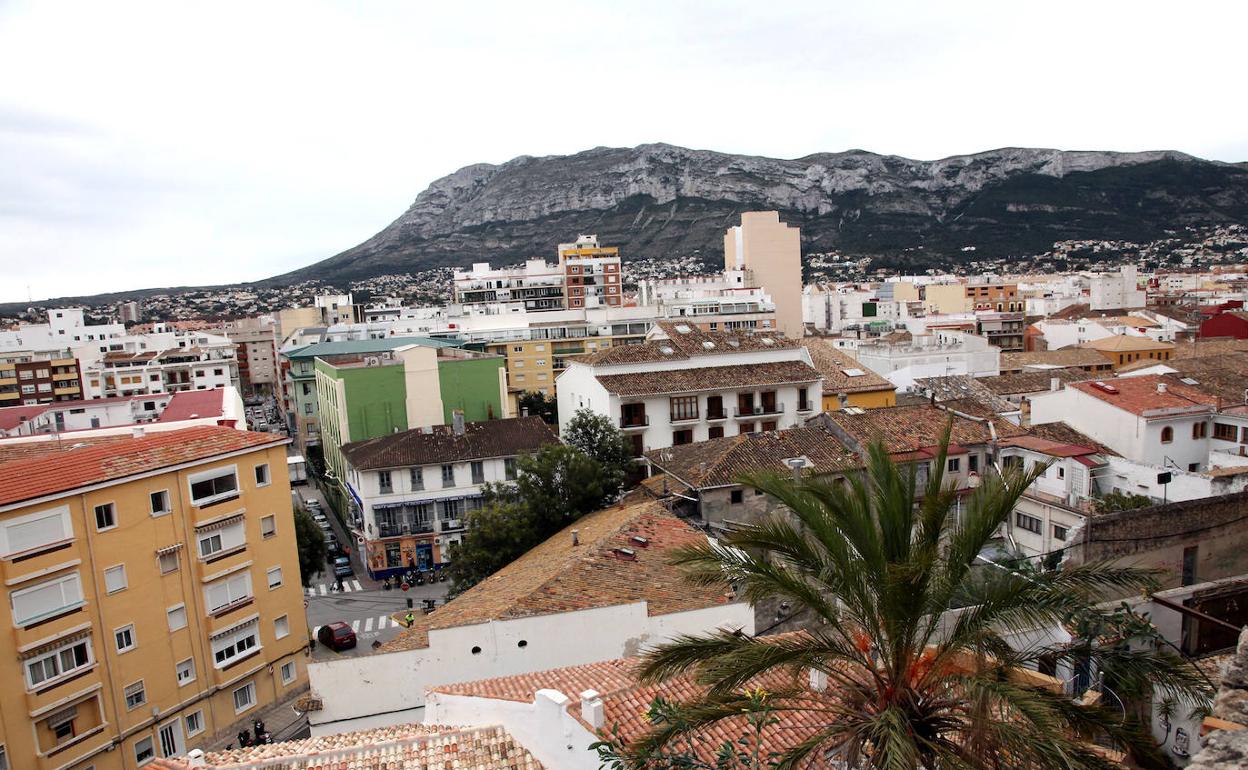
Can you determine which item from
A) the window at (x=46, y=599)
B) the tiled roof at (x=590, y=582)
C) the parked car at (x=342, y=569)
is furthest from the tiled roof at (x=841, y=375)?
the window at (x=46, y=599)

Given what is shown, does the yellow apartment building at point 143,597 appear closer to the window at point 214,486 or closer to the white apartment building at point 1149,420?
the window at point 214,486

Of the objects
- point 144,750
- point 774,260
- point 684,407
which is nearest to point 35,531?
point 144,750

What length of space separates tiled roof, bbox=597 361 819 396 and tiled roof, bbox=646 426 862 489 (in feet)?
19.3

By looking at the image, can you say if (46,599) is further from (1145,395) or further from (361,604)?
(1145,395)

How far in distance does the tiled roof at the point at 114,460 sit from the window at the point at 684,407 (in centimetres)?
1831

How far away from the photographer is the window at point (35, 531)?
17219 millimetres

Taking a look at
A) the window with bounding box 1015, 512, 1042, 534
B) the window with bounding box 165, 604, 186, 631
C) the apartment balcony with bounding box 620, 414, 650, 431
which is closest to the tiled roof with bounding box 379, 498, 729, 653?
the window with bounding box 165, 604, 186, 631

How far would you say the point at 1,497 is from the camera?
56.6 feet

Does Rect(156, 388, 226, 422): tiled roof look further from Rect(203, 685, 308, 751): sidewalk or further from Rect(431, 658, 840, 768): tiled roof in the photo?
Rect(431, 658, 840, 768): tiled roof

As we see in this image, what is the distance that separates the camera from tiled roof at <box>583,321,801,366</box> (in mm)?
38812

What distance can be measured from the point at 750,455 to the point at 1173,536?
39.8ft

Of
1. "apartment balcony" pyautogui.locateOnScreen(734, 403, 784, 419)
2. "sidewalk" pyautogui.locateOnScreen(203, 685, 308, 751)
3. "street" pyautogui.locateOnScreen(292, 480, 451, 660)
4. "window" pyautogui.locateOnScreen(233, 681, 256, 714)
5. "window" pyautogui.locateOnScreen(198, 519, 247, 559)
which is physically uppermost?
"window" pyautogui.locateOnScreen(198, 519, 247, 559)

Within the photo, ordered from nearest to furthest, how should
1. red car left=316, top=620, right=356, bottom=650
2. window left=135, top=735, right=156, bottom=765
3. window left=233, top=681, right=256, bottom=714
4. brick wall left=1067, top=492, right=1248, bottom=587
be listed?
window left=135, top=735, right=156, bottom=765
brick wall left=1067, top=492, right=1248, bottom=587
window left=233, top=681, right=256, bottom=714
red car left=316, top=620, right=356, bottom=650

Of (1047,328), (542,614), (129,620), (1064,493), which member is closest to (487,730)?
(542,614)
